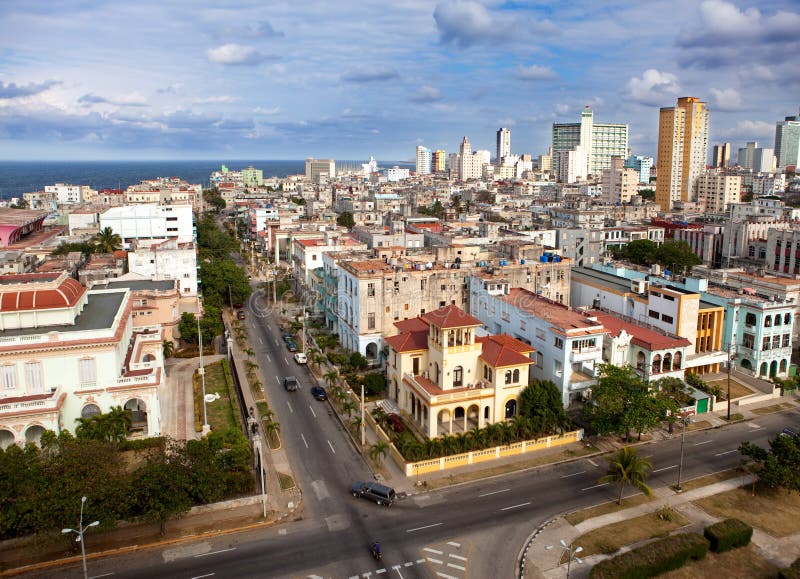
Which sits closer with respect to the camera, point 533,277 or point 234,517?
point 234,517

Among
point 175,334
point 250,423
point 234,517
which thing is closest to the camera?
point 234,517

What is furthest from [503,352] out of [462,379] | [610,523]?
[610,523]

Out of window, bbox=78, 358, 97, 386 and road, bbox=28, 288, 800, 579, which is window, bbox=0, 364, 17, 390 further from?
road, bbox=28, 288, 800, 579

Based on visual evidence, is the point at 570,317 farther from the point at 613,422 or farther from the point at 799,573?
the point at 799,573

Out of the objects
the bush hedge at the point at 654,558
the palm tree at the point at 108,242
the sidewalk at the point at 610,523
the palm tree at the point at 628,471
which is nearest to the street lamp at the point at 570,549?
the sidewalk at the point at 610,523

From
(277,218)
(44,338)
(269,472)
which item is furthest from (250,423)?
(277,218)

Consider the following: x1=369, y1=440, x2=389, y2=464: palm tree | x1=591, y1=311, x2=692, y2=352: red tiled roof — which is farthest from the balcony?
x1=369, y1=440, x2=389, y2=464: palm tree

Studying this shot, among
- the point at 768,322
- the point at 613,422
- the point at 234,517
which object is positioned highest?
the point at 768,322

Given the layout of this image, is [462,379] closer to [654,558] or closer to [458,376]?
[458,376]
